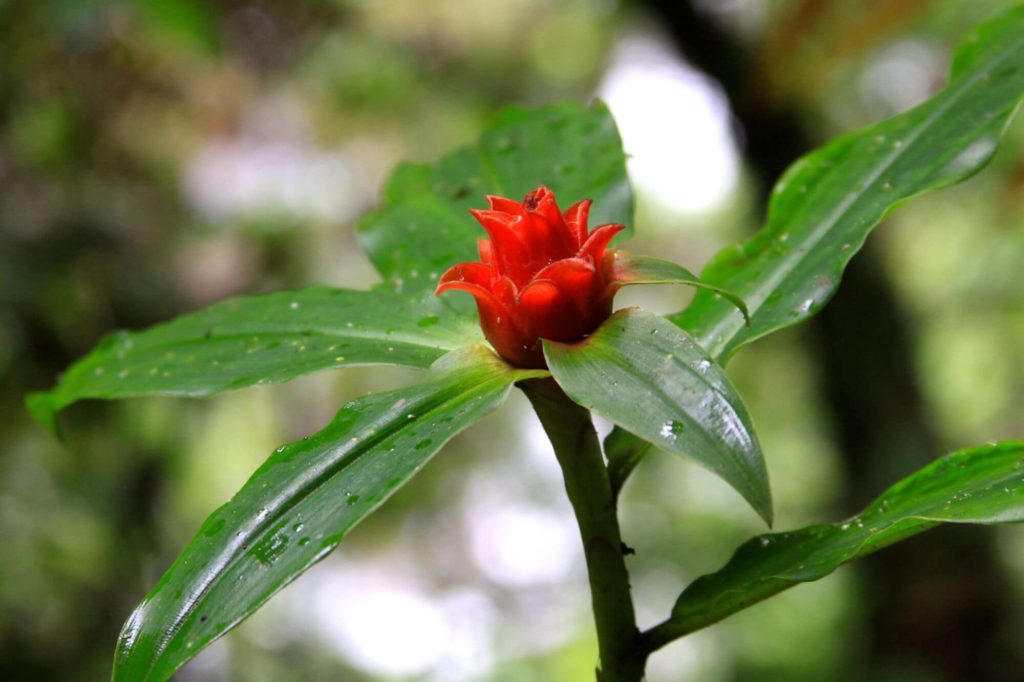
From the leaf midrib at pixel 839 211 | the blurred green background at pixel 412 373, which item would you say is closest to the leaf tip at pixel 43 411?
the leaf midrib at pixel 839 211

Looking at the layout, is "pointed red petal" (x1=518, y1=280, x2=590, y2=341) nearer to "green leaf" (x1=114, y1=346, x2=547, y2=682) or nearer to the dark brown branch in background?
"green leaf" (x1=114, y1=346, x2=547, y2=682)

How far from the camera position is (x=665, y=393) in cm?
42

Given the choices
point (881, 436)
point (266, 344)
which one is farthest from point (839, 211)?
point (881, 436)

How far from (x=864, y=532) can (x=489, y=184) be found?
1.36 feet

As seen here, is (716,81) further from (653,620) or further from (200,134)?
(653,620)

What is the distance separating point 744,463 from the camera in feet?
1.27

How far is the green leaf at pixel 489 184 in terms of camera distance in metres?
0.68

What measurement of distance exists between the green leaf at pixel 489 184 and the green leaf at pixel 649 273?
0.15 meters

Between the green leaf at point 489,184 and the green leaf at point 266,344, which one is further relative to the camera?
the green leaf at point 489,184

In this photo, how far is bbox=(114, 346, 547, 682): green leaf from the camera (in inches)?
15.7

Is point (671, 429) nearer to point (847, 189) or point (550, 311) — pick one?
point (550, 311)

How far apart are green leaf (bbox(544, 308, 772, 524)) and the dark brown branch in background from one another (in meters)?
1.54

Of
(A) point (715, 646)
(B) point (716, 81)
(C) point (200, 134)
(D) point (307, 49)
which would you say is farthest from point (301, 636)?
(B) point (716, 81)

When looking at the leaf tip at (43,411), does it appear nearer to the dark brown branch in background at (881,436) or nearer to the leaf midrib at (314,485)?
the leaf midrib at (314,485)
